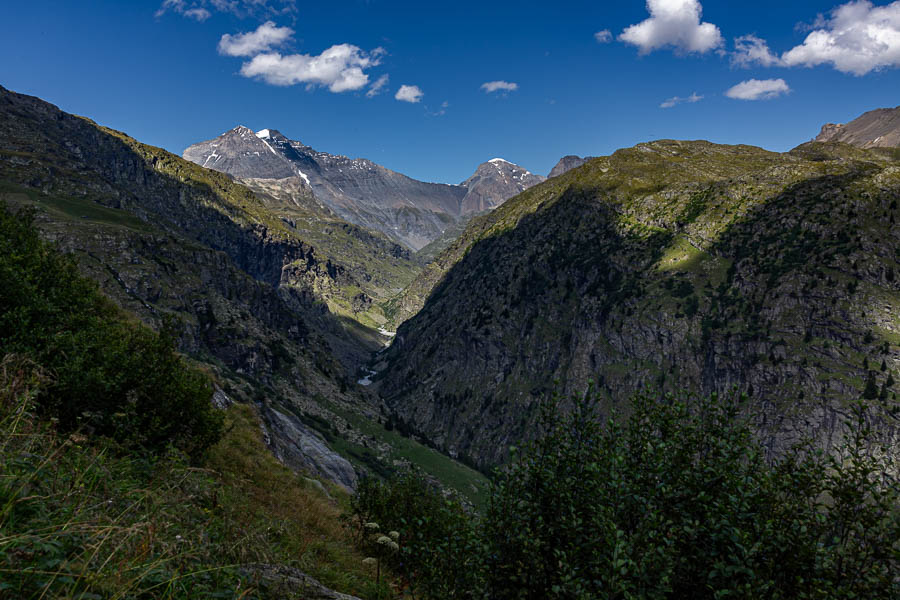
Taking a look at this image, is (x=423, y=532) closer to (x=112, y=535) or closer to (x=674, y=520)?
(x=674, y=520)

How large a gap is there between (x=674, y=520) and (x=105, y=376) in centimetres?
1772

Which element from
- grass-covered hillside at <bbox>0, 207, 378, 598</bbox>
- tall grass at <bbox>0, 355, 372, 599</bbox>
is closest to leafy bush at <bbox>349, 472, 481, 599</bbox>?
grass-covered hillside at <bbox>0, 207, 378, 598</bbox>

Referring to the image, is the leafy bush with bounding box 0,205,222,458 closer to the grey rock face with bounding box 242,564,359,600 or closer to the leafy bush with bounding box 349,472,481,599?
the leafy bush with bounding box 349,472,481,599

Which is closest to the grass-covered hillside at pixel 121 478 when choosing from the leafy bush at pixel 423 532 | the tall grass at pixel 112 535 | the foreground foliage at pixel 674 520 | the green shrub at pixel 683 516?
the tall grass at pixel 112 535

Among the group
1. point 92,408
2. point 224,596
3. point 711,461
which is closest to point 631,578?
point 711,461

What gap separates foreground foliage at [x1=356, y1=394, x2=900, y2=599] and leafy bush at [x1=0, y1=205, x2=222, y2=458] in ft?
36.5

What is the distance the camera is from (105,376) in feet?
47.3

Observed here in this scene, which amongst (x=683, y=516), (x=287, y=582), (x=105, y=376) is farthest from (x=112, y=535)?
(x=105, y=376)

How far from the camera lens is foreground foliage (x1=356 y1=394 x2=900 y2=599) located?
25.0 ft

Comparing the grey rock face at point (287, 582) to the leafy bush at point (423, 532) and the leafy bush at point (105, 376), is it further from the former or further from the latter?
the leafy bush at point (105, 376)

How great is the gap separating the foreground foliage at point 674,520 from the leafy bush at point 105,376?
11.1 meters

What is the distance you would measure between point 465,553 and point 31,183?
248 metres

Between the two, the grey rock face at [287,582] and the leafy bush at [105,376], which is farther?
the leafy bush at [105,376]

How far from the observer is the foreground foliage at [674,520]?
7.62 m
